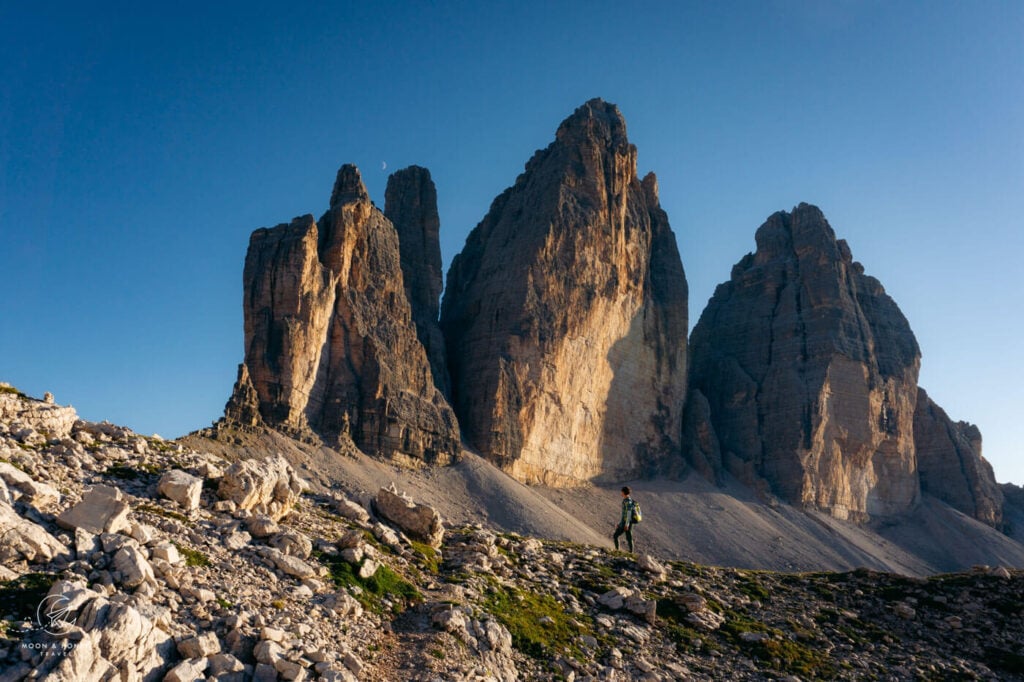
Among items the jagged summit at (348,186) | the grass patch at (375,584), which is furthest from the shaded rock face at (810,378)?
the grass patch at (375,584)

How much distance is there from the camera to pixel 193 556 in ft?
48.0

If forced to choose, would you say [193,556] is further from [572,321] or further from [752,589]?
[572,321]

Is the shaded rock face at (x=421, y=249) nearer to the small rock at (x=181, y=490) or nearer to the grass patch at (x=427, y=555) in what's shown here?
the grass patch at (x=427, y=555)

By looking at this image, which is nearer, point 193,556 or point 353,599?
point 193,556

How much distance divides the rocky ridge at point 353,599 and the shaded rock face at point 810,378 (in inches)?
3038

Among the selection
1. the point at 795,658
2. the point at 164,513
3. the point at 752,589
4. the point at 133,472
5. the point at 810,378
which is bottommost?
the point at 795,658

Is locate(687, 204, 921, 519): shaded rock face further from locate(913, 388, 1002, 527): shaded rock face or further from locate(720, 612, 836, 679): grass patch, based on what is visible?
locate(720, 612, 836, 679): grass patch

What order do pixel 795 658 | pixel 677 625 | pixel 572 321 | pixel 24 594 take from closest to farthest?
pixel 24 594, pixel 795 658, pixel 677 625, pixel 572 321

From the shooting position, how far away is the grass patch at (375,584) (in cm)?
1689

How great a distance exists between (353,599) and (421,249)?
8324 centimetres

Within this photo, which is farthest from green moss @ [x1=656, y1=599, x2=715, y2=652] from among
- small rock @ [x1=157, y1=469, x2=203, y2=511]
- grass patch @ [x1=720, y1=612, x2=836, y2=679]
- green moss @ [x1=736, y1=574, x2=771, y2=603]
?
small rock @ [x1=157, y1=469, x2=203, y2=511]

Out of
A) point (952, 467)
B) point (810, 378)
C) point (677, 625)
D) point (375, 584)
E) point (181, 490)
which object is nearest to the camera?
point (181, 490)

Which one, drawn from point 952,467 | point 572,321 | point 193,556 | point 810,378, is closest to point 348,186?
point 572,321

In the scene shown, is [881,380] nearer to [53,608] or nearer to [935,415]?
[935,415]
